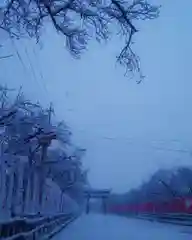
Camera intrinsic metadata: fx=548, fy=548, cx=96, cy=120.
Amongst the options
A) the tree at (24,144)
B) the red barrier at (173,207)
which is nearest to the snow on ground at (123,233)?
the tree at (24,144)

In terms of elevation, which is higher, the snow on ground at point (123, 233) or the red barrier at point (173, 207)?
the red barrier at point (173, 207)

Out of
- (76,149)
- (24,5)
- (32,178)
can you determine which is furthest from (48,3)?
(76,149)

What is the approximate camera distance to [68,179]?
7500 centimetres

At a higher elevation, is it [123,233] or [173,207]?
[173,207]

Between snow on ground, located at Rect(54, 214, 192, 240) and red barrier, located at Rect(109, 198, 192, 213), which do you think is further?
red barrier, located at Rect(109, 198, 192, 213)

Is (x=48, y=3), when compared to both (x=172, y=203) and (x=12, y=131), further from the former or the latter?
(x=172, y=203)

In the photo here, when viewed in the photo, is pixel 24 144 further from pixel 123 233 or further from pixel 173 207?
pixel 173 207

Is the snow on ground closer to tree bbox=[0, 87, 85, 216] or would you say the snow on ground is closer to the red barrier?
tree bbox=[0, 87, 85, 216]

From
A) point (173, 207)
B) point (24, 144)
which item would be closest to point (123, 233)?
point (24, 144)

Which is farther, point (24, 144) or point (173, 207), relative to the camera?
point (173, 207)

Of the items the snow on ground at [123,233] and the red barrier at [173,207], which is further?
the red barrier at [173,207]

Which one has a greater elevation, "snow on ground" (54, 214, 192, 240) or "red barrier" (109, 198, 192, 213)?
"red barrier" (109, 198, 192, 213)

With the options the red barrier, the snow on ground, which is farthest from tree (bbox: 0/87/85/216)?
the red barrier

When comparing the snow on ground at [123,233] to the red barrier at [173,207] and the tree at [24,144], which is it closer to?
the tree at [24,144]
